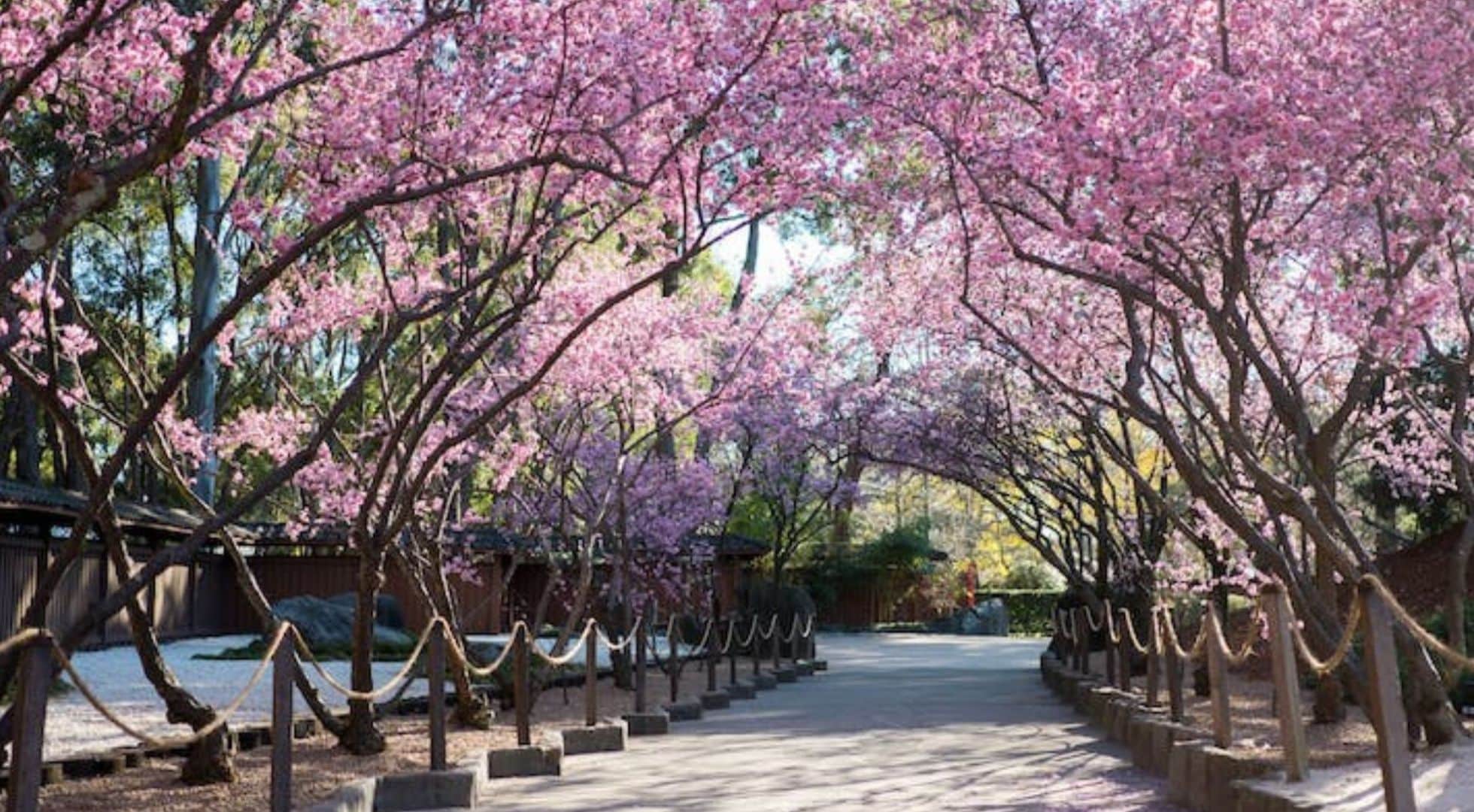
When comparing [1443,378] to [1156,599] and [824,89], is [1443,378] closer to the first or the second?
[1156,599]

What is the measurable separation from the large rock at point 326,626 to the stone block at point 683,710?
9030mm

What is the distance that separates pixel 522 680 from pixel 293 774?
84.3 inches

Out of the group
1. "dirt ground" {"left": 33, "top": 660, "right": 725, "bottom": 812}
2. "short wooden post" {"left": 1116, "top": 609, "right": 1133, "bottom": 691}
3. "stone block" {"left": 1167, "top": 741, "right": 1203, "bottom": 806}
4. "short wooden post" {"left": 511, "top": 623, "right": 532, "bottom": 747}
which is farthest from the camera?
"short wooden post" {"left": 1116, "top": 609, "right": 1133, "bottom": 691}

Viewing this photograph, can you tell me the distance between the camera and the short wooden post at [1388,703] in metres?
6.64

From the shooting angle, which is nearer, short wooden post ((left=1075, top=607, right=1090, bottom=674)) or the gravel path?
the gravel path

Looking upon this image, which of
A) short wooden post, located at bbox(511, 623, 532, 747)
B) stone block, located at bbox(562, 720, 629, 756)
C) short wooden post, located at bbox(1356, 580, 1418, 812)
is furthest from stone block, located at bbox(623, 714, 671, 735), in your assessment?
short wooden post, located at bbox(1356, 580, 1418, 812)

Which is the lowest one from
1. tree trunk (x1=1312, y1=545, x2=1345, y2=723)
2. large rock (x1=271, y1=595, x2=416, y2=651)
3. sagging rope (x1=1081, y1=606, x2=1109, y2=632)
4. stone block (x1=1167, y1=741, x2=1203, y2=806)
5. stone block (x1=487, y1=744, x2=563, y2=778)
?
stone block (x1=1167, y1=741, x2=1203, y2=806)

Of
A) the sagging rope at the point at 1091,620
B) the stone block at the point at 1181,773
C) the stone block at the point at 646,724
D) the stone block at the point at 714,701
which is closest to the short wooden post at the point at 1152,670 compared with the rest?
the stone block at the point at 1181,773

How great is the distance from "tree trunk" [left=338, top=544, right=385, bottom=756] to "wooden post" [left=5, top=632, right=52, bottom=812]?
5.95 m

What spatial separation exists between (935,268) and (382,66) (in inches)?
343

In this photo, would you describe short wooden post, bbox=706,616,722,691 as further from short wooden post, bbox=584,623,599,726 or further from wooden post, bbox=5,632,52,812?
wooden post, bbox=5,632,52,812

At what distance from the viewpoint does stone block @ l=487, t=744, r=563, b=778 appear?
40.6 feet

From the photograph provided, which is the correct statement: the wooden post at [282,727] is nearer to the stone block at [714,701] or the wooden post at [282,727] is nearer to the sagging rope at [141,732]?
the sagging rope at [141,732]

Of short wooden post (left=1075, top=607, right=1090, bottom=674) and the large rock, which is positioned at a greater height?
the large rock
